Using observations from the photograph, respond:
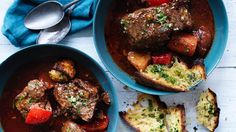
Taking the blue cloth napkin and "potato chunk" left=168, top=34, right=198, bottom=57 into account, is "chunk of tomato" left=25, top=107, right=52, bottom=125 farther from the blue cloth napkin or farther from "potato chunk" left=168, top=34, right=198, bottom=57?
"potato chunk" left=168, top=34, right=198, bottom=57

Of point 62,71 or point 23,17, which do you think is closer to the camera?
point 62,71

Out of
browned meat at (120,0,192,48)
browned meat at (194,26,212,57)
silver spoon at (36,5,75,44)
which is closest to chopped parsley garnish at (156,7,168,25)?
browned meat at (120,0,192,48)

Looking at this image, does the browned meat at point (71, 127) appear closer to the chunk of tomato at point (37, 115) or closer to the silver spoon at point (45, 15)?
the chunk of tomato at point (37, 115)

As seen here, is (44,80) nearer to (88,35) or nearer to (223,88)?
(88,35)

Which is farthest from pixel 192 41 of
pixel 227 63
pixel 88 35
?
pixel 88 35

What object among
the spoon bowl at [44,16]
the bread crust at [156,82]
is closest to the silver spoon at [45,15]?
the spoon bowl at [44,16]

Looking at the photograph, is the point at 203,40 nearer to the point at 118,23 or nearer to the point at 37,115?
the point at 118,23

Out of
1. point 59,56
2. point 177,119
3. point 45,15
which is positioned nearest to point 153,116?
point 177,119
